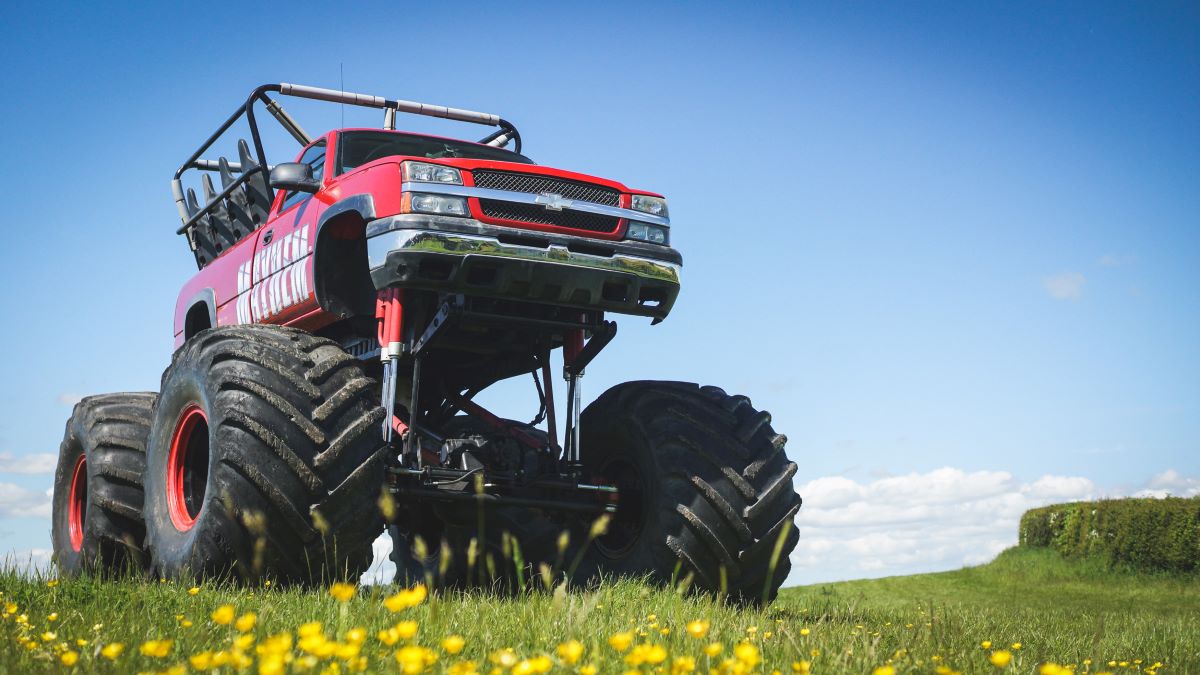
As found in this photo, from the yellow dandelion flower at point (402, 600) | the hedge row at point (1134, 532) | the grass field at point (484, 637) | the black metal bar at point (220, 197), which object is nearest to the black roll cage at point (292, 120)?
the black metal bar at point (220, 197)

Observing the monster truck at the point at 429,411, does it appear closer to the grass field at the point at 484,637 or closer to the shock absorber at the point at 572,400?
the shock absorber at the point at 572,400

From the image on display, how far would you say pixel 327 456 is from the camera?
534 cm

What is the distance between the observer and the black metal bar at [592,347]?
6648 millimetres

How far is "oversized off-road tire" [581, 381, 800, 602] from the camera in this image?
631cm

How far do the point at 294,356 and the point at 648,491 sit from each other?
2.29m

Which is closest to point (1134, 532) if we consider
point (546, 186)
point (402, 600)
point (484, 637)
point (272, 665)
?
point (546, 186)

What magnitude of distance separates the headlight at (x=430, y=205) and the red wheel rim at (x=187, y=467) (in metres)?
1.80

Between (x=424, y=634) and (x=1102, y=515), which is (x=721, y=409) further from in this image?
(x=1102, y=515)

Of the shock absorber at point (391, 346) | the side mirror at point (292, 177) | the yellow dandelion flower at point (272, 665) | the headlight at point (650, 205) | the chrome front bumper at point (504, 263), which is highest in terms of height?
the side mirror at point (292, 177)

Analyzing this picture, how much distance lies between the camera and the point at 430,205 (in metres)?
5.95

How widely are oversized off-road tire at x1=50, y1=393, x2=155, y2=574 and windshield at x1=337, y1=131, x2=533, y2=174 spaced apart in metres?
2.28

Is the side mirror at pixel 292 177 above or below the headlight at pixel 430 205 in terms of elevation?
above

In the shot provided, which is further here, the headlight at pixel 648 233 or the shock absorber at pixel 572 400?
the shock absorber at pixel 572 400

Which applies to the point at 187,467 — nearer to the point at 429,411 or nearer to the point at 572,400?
the point at 429,411
